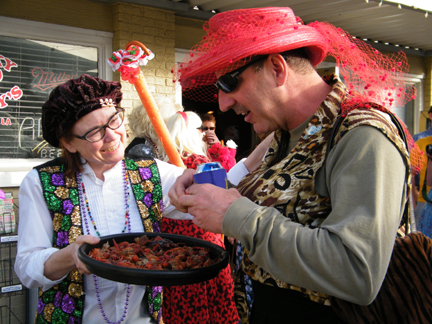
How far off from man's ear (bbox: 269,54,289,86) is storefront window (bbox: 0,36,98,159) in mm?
4029

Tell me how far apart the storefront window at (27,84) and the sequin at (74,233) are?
3.17 meters

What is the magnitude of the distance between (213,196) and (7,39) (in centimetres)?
424

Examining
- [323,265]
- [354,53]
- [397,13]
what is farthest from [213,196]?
[397,13]

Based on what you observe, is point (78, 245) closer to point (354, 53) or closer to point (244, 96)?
point (244, 96)

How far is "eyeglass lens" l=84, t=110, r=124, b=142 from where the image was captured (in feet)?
6.27

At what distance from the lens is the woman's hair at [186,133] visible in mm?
3498

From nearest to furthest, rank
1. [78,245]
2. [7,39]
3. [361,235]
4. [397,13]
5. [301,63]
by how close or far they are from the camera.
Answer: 1. [361,235]
2. [301,63]
3. [78,245]
4. [7,39]
5. [397,13]

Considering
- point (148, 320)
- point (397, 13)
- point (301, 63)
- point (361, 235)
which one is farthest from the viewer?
point (397, 13)

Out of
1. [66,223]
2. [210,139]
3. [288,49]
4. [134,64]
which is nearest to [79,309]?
[66,223]

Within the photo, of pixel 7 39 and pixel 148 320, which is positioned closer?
pixel 148 320

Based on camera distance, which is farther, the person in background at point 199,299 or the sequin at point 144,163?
the person in background at point 199,299

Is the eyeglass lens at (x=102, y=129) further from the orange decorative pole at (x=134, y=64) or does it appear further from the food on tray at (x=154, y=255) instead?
the food on tray at (x=154, y=255)

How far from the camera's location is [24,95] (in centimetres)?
449

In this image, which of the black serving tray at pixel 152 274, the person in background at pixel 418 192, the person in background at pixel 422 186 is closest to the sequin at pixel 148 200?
the black serving tray at pixel 152 274
